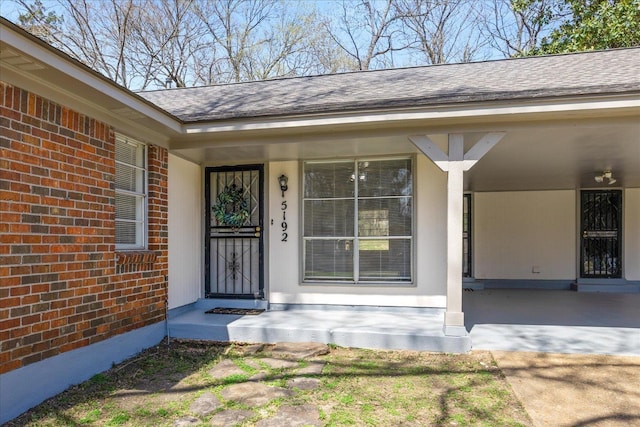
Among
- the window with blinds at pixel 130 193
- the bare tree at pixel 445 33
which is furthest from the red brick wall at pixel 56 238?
the bare tree at pixel 445 33

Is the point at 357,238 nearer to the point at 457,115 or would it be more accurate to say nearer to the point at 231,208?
the point at 231,208

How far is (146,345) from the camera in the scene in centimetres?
→ 454

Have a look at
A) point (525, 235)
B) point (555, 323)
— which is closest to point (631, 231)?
point (525, 235)

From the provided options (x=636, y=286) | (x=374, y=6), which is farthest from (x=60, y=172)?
(x=374, y=6)

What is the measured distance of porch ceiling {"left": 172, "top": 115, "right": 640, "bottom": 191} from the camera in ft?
14.1

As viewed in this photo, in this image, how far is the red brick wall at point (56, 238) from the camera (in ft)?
9.76

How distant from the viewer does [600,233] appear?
28.5 ft

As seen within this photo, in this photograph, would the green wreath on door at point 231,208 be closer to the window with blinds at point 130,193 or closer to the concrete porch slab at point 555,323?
the window with blinds at point 130,193

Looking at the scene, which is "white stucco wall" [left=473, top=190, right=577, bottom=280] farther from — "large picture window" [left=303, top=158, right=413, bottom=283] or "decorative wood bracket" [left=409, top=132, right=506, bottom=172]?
"decorative wood bracket" [left=409, top=132, right=506, bottom=172]

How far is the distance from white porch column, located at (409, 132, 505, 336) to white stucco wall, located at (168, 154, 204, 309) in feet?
9.92

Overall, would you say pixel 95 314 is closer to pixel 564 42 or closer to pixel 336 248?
pixel 336 248

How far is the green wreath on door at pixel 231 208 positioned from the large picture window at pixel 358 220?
2.90ft

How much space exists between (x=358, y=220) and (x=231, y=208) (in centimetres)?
181

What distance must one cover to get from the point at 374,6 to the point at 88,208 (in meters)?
15.3
